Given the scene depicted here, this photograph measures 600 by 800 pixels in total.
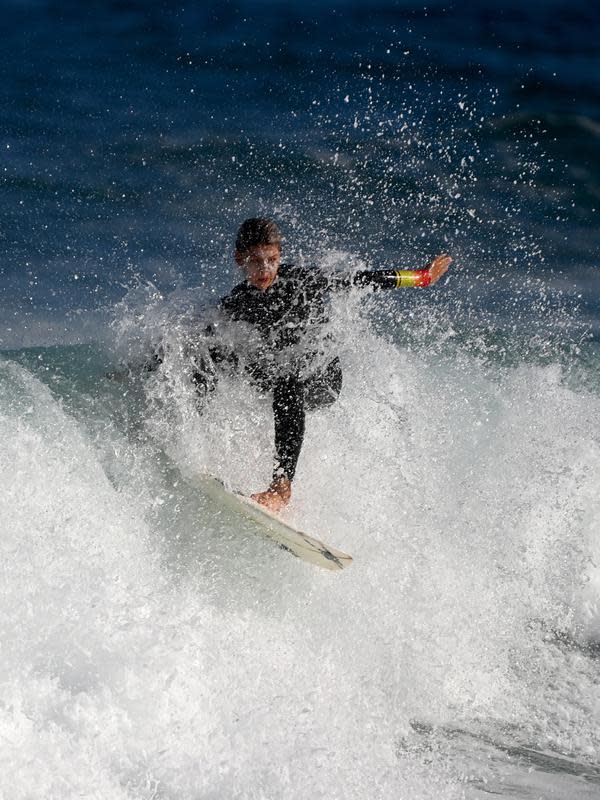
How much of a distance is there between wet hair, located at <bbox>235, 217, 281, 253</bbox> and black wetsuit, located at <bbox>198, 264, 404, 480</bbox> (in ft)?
0.70

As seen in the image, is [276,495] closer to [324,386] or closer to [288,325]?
[324,386]

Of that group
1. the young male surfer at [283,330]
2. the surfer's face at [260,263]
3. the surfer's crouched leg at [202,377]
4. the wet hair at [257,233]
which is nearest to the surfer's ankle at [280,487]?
the young male surfer at [283,330]

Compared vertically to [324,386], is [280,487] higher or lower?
lower

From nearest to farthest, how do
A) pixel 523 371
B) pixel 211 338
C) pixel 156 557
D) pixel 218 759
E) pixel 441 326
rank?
1. pixel 218 759
2. pixel 156 557
3. pixel 211 338
4. pixel 523 371
5. pixel 441 326

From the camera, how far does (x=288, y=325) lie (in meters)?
4.20

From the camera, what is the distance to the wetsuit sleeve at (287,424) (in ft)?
13.1

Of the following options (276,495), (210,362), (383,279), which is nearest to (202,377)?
(210,362)

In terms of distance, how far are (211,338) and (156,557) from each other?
1257mm

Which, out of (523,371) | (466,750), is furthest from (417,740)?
(523,371)

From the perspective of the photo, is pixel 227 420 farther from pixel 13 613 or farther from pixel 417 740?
pixel 417 740

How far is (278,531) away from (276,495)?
0.21m

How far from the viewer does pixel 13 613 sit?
10.2 feet

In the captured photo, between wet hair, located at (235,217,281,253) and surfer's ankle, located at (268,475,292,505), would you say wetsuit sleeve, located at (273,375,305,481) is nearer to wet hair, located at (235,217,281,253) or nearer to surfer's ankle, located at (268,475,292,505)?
surfer's ankle, located at (268,475,292,505)

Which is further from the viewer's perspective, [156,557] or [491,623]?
[491,623]
